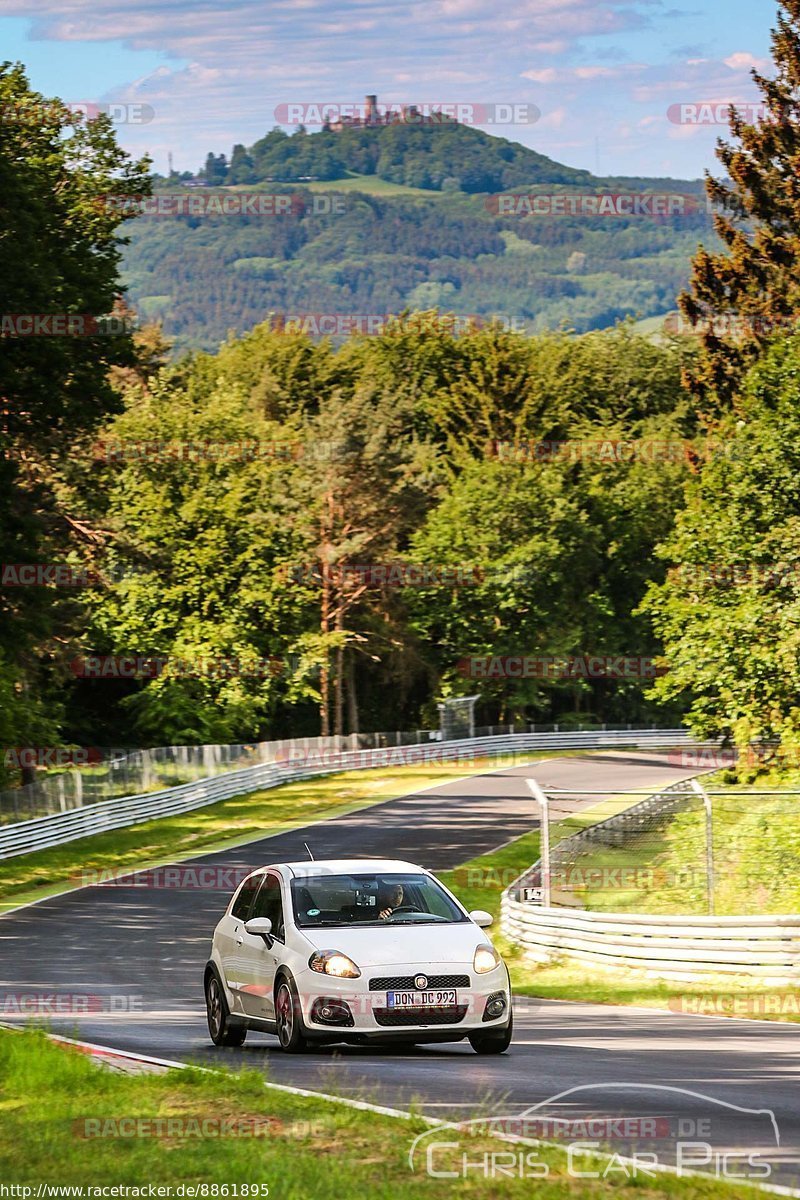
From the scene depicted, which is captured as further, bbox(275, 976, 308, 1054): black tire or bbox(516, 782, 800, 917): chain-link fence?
bbox(516, 782, 800, 917): chain-link fence

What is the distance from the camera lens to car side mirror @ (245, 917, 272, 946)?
1322cm

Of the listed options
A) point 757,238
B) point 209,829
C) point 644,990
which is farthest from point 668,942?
point 757,238

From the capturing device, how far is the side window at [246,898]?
14359 mm

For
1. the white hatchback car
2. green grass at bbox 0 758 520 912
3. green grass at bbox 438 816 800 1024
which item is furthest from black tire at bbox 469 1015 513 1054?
green grass at bbox 0 758 520 912

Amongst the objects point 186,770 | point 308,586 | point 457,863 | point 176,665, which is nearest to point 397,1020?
point 457,863

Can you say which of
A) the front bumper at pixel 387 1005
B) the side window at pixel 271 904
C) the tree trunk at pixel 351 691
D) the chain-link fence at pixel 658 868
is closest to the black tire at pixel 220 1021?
the side window at pixel 271 904

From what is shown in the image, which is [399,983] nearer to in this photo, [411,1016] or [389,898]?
[411,1016]

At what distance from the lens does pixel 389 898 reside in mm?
13508

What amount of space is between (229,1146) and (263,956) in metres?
5.05

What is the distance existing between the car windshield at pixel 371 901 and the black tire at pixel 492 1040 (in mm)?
898

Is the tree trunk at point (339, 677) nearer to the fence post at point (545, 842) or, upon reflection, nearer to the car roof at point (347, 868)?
the fence post at point (545, 842)

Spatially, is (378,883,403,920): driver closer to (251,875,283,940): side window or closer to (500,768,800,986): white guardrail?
(251,875,283,940): side window

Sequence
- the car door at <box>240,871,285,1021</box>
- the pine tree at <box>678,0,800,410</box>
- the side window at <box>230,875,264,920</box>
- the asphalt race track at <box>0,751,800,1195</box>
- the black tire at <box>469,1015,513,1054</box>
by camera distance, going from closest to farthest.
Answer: the asphalt race track at <box>0,751,800,1195</box>, the black tire at <box>469,1015,513,1054</box>, the car door at <box>240,871,285,1021</box>, the side window at <box>230,875,264,920</box>, the pine tree at <box>678,0,800,410</box>

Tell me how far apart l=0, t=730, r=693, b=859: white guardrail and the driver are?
24726 millimetres
